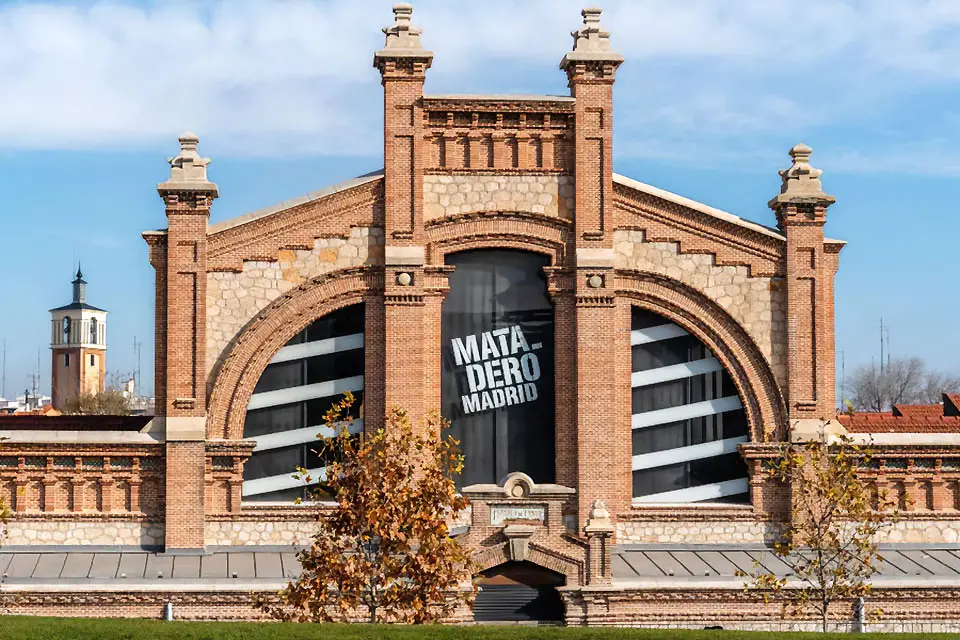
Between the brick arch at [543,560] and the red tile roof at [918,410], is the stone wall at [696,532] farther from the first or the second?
the red tile roof at [918,410]

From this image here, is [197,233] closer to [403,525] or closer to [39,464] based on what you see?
[39,464]

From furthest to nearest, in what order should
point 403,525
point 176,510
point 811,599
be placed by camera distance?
point 176,510 → point 811,599 → point 403,525

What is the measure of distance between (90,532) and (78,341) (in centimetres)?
12874

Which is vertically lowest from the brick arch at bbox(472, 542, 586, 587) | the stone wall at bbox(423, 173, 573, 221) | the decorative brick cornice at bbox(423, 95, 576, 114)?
the brick arch at bbox(472, 542, 586, 587)

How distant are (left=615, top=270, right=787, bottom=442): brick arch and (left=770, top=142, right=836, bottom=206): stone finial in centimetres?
301

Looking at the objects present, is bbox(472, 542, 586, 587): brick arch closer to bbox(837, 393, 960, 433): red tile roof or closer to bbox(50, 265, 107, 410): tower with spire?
bbox(837, 393, 960, 433): red tile roof

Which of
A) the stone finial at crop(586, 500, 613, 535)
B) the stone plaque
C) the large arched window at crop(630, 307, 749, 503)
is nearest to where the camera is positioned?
the stone finial at crop(586, 500, 613, 535)

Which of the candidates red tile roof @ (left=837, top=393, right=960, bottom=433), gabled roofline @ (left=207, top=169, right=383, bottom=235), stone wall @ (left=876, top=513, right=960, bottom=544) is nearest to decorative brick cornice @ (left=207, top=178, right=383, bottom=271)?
gabled roofline @ (left=207, top=169, right=383, bottom=235)

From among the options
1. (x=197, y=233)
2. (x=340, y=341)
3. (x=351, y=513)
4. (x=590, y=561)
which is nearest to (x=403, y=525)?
(x=351, y=513)

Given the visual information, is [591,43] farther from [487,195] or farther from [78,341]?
[78,341]

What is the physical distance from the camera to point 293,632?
21500mm

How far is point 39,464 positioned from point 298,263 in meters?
7.11

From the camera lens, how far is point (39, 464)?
30000 millimetres

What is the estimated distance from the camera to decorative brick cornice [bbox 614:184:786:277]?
31484 millimetres
